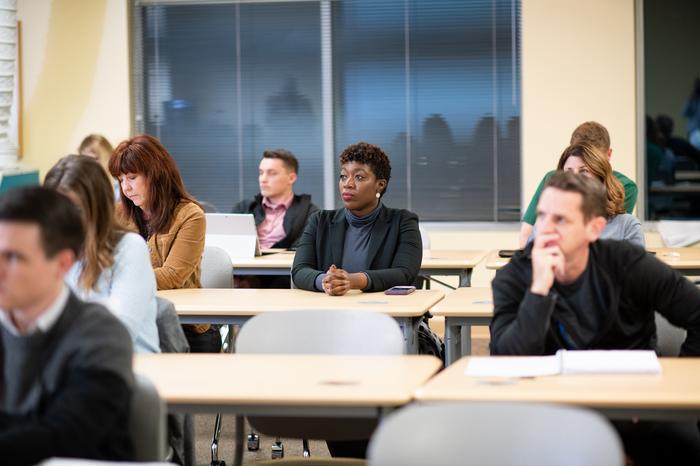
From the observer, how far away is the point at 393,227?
4.77m

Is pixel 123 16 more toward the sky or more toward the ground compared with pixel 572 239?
more toward the sky

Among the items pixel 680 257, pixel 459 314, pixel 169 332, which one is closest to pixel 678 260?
pixel 680 257

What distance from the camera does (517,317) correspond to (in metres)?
3.07

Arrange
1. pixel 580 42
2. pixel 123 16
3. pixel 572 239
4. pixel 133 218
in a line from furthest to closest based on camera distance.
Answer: pixel 123 16, pixel 580 42, pixel 133 218, pixel 572 239

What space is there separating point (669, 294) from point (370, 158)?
1986mm

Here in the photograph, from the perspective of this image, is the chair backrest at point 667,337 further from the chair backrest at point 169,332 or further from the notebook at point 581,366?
the chair backrest at point 169,332

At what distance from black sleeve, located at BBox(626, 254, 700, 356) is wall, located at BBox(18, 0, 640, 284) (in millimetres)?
4682

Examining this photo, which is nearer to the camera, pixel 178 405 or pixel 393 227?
pixel 178 405

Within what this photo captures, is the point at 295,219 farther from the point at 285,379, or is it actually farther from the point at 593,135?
the point at 285,379

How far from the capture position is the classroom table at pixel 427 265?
222 inches

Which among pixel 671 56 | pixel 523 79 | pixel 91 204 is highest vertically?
pixel 671 56

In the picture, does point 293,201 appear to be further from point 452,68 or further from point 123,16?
point 123,16

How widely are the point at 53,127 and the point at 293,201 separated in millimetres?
2493

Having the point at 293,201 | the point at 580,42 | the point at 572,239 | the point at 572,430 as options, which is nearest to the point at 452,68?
the point at 580,42
